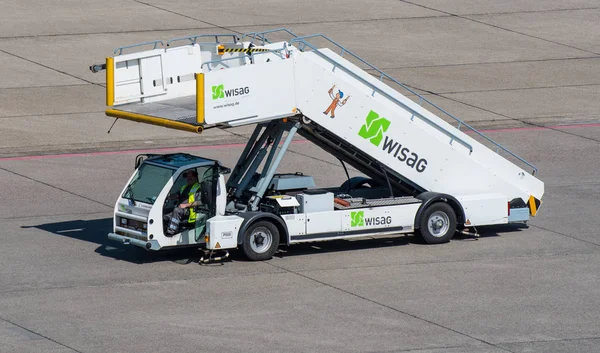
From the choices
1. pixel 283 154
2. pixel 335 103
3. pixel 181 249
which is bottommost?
pixel 181 249

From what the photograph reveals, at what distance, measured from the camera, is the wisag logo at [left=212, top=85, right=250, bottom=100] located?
1745cm

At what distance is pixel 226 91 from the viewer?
17.5 metres

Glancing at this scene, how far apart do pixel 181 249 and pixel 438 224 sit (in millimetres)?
4351

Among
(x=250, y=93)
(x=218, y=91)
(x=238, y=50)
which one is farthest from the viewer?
(x=238, y=50)

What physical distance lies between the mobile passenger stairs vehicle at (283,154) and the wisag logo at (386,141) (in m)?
0.02

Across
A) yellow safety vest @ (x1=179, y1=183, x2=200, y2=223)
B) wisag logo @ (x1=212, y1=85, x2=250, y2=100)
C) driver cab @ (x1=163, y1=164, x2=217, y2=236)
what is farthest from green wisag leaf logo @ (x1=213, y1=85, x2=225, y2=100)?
yellow safety vest @ (x1=179, y1=183, x2=200, y2=223)

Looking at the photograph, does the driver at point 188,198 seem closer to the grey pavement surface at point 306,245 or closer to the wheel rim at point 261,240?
the grey pavement surface at point 306,245

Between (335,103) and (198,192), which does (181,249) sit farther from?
(335,103)

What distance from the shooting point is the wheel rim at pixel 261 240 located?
18.2 meters

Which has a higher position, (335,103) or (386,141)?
(335,103)

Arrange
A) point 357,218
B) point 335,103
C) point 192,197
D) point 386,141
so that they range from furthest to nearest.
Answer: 1. point 386,141
2. point 357,218
3. point 335,103
4. point 192,197

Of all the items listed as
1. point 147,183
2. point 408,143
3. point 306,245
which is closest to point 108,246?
point 147,183

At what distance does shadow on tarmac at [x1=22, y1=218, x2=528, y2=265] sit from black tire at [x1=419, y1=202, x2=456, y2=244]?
0.21 m

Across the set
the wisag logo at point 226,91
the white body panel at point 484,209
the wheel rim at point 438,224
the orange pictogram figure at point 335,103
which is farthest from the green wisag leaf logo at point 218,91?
the white body panel at point 484,209
